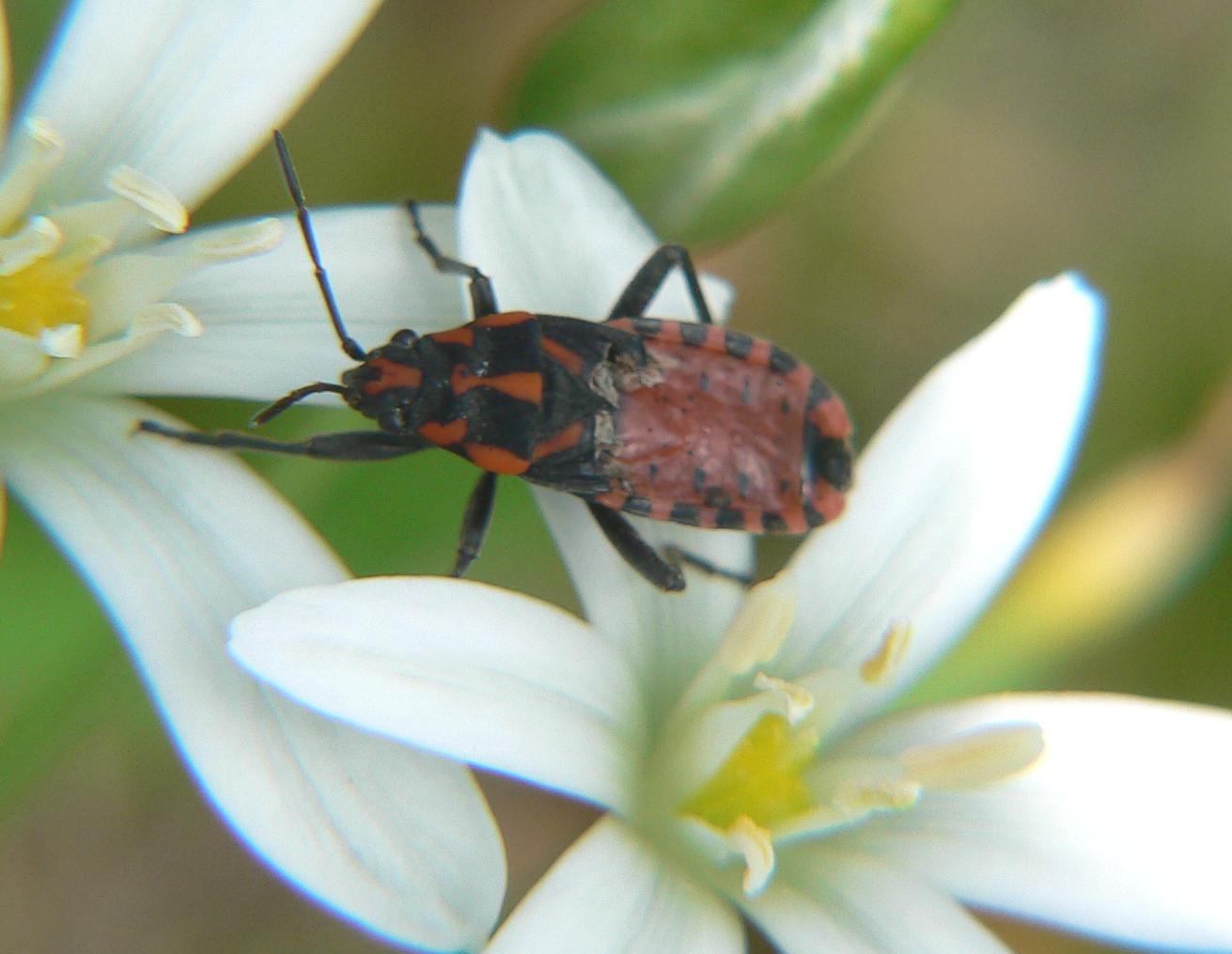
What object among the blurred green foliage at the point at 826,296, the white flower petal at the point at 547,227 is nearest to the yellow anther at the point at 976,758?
the blurred green foliage at the point at 826,296

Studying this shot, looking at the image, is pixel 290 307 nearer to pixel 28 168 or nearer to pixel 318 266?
pixel 318 266

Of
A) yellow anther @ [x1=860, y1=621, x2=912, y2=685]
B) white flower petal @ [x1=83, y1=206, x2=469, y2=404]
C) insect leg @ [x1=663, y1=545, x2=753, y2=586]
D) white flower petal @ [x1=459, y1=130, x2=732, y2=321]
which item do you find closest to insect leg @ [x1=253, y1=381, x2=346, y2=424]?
white flower petal @ [x1=83, y1=206, x2=469, y2=404]

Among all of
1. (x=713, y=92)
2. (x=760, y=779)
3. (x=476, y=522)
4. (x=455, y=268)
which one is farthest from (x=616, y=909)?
(x=713, y=92)

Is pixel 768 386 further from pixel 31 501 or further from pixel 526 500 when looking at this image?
pixel 31 501

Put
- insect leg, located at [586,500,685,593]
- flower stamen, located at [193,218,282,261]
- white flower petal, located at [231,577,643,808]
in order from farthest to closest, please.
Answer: insect leg, located at [586,500,685,593] → flower stamen, located at [193,218,282,261] → white flower petal, located at [231,577,643,808]

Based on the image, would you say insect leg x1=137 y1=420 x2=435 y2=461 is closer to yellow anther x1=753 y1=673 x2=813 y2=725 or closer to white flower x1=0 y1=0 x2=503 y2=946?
white flower x1=0 y1=0 x2=503 y2=946
